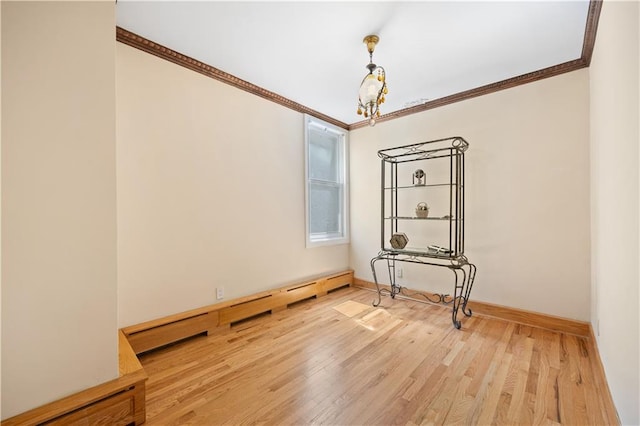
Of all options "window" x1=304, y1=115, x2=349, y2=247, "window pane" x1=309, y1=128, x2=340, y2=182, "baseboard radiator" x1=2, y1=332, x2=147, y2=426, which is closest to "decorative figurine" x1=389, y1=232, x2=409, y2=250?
"window" x1=304, y1=115, x2=349, y2=247

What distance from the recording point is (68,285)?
1.19m

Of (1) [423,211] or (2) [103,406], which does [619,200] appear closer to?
(1) [423,211]

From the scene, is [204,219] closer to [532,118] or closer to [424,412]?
[424,412]

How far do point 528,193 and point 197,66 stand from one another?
319cm

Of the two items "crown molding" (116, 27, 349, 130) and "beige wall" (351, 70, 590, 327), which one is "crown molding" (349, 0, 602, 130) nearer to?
"beige wall" (351, 70, 590, 327)

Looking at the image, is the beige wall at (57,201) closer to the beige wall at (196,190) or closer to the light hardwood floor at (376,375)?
the light hardwood floor at (376,375)

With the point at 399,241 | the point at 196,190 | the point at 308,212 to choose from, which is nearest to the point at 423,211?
the point at 399,241

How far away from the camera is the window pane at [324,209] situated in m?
3.59

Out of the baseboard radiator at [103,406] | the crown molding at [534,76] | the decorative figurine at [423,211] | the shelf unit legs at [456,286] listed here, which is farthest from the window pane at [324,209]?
the baseboard radiator at [103,406]

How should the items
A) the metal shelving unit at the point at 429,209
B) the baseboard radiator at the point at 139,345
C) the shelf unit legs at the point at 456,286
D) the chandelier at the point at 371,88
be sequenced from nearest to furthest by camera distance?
the baseboard radiator at the point at 139,345 → the chandelier at the point at 371,88 → the shelf unit legs at the point at 456,286 → the metal shelving unit at the point at 429,209

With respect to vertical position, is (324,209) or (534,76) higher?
(534,76)

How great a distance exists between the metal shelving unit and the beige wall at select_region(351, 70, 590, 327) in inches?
5.3

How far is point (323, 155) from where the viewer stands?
3758mm

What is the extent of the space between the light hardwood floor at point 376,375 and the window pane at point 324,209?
139 centimetres
